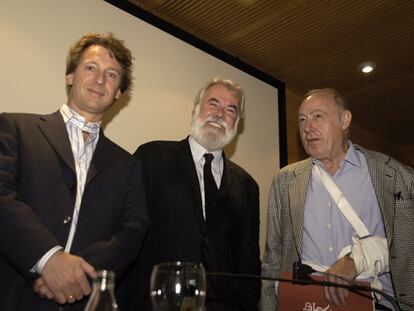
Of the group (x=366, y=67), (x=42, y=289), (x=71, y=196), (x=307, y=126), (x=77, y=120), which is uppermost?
(x=366, y=67)

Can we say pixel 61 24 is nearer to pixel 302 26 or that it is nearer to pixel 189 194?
pixel 189 194

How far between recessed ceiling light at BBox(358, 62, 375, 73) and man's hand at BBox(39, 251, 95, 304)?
363cm

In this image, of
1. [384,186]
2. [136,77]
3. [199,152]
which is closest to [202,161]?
[199,152]

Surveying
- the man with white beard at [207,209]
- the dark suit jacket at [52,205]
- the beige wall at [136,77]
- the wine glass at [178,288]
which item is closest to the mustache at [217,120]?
the man with white beard at [207,209]

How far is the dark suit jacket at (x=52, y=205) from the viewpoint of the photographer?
1476 mm

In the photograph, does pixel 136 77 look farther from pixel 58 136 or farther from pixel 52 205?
pixel 52 205

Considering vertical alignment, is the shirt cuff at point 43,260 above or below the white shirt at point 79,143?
below

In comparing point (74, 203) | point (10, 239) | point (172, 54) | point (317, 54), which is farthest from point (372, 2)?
point (10, 239)

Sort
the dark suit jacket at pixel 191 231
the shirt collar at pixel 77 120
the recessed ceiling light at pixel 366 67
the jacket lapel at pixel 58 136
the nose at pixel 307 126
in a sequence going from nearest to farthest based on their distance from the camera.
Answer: the jacket lapel at pixel 58 136, the shirt collar at pixel 77 120, the dark suit jacket at pixel 191 231, the nose at pixel 307 126, the recessed ceiling light at pixel 366 67

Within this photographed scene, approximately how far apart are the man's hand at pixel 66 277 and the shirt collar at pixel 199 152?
1.12 metres

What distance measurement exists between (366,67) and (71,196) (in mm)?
3487

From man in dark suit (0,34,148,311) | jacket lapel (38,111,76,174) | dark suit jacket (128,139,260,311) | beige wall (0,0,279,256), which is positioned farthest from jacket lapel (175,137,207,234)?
beige wall (0,0,279,256)

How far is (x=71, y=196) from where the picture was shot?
1682mm

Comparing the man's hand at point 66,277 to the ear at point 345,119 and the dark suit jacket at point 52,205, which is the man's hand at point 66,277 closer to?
the dark suit jacket at point 52,205
